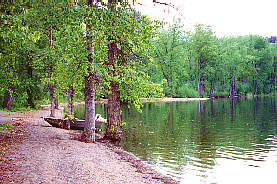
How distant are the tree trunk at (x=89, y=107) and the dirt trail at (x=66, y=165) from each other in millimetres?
1696

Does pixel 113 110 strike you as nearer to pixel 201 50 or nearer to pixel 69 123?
pixel 69 123

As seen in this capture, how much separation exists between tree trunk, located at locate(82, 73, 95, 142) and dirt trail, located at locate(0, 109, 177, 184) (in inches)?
66.8

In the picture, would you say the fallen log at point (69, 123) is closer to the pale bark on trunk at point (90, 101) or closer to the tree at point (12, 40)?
the tree at point (12, 40)

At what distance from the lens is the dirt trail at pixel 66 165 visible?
331 inches

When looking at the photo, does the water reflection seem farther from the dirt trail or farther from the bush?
the bush

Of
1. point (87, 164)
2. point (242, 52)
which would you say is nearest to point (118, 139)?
point (87, 164)

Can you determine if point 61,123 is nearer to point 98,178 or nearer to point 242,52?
point 98,178

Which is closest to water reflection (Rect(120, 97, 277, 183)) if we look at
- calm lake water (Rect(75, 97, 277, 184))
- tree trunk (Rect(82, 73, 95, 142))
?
calm lake water (Rect(75, 97, 277, 184))

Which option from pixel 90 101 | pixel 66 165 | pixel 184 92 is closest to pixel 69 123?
pixel 90 101

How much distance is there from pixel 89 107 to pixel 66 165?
5.98 metres

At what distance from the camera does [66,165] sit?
9.93 m

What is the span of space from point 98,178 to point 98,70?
661 centimetres

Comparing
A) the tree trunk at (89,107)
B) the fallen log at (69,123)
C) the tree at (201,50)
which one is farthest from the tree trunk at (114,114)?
the tree at (201,50)

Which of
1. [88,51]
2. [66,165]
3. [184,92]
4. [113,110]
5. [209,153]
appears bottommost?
[209,153]
